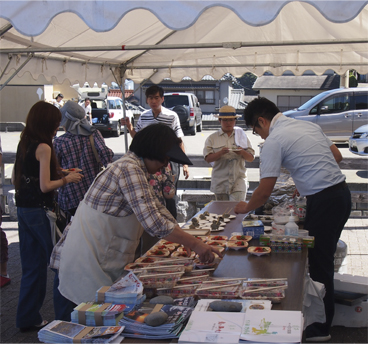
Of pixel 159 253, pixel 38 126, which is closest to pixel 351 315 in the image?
pixel 159 253

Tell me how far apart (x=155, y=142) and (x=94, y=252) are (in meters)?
0.72

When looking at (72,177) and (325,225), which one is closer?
(325,225)

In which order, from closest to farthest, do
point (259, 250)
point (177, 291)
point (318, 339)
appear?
point (177, 291)
point (259, 250)
point (318, 339)

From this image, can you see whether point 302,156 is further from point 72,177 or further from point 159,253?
point 72,177

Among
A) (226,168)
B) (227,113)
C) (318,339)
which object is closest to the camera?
(318,339)

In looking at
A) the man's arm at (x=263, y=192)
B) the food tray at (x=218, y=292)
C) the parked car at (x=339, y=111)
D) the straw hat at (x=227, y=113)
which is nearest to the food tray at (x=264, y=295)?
the food tray at (x=218, y=292)

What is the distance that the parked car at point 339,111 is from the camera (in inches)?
591

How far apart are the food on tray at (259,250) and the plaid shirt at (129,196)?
728 millimetres

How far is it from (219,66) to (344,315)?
4.57m

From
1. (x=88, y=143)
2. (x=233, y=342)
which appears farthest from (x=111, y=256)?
(x=88, y=143)

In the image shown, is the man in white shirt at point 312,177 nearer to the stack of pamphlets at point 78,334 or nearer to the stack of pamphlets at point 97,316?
the stack of pamphlets at point 97,316

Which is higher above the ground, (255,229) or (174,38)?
(174,38)

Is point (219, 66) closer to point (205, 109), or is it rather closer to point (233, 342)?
point (233, 342)

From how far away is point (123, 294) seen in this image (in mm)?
2000
